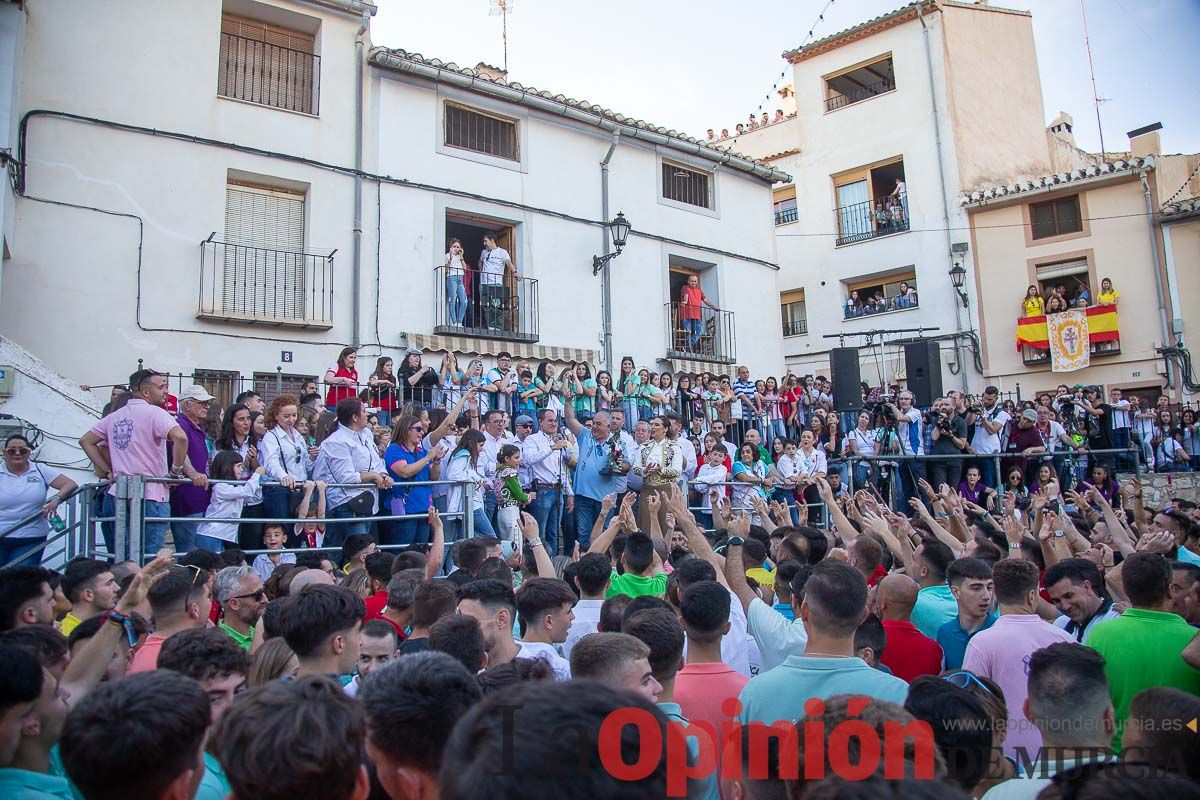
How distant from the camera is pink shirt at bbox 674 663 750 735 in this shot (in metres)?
3.24

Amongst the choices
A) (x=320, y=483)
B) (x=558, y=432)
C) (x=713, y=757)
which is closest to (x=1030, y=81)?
(x=558, y=432)

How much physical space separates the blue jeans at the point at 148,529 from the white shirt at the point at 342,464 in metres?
1.30

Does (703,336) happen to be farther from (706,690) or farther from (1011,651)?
(706,690)

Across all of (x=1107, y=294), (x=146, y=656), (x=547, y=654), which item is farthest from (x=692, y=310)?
(x=146, y=656)

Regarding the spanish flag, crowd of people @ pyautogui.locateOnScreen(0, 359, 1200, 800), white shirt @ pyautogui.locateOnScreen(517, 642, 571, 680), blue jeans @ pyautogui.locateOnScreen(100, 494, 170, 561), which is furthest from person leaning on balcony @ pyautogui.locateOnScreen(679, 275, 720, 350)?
white shirt @ pyautogui.locateOnScreen(517, 642, 571, 680)

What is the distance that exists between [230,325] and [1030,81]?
22520 mm

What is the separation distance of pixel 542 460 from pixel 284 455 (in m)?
3.54

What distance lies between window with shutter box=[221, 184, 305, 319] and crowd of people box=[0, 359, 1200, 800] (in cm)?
300

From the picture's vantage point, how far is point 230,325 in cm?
1197

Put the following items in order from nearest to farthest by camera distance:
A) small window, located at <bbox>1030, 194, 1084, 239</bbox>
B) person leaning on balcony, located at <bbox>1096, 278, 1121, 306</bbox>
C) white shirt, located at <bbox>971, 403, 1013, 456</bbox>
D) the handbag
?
the handbag → white shirt, located at <bbox>971, 403, 1013, 456</bbox> → person leaning on balcony, located at <bbox>1096, 278, 1121, 306</bbox> → small window, located at <bbox>1030, 194, 1084, 239</bbox>

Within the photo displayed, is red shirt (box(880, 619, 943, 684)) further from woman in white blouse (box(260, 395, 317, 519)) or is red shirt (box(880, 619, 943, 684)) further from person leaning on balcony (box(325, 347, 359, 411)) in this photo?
person leaning on balcony (box(325, 347, 359, 411))

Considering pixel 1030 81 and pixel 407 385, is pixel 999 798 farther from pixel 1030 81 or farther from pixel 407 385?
pixel 1030 81

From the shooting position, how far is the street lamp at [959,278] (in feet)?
68.0

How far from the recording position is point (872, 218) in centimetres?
2295
